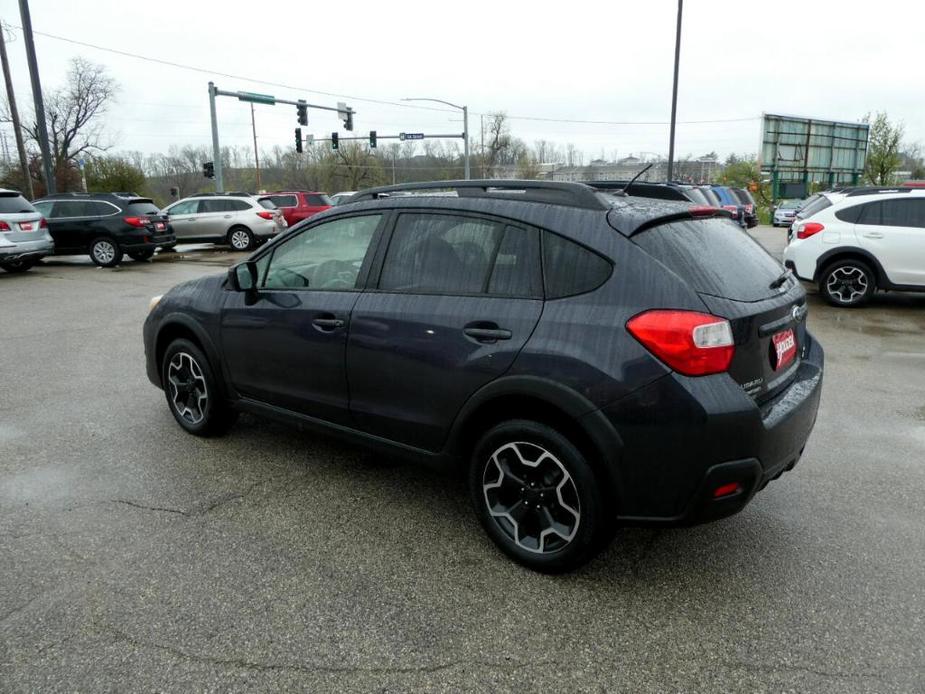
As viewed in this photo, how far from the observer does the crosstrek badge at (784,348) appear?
292cm

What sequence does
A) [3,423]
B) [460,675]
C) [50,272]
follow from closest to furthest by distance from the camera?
[460,675], [3,423], [50,272]

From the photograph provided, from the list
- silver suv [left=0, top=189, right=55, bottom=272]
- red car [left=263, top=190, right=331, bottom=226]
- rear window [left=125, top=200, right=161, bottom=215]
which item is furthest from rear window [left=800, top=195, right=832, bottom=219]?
red car [left=263, top=190, right=331, bottom=226]

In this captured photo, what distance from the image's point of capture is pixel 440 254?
10.8 feet

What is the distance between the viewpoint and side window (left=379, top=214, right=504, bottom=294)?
3.14 m

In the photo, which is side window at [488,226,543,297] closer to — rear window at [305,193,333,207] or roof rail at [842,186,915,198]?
roof rail at [842,186,915,198]

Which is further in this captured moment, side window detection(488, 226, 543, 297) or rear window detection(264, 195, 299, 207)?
rear window detection(264, 195, 299, 207)

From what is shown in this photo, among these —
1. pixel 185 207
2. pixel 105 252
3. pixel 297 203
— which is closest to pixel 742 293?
pixel 105 252

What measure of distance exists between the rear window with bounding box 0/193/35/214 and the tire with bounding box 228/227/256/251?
613 cm

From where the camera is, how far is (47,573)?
303 cm

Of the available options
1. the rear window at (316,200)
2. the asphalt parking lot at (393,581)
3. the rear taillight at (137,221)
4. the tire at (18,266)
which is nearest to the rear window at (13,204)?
the tire at (18,266)

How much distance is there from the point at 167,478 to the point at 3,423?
1.96m

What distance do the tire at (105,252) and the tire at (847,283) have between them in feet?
47.4

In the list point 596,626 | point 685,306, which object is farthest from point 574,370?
point 596,626

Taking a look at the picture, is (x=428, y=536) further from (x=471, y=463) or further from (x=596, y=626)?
(x=596, y=626)
